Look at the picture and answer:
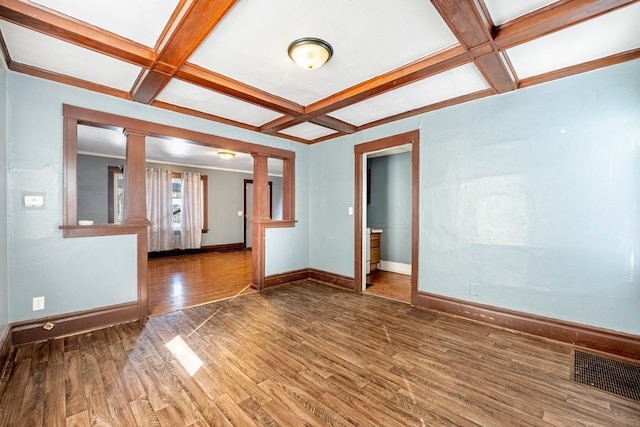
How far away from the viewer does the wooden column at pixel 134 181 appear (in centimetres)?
307

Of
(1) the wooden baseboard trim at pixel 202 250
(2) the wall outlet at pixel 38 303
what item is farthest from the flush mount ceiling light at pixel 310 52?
(1) the wooden baseboard trim at pixel 202 250

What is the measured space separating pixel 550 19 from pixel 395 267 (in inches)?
175

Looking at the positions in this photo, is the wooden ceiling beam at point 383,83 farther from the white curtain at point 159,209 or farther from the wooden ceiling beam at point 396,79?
the white curtain at point 159,209

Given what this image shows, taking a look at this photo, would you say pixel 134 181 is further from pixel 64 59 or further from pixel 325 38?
pixel 325 38

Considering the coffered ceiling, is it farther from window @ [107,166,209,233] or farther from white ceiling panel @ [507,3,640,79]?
window @ [107,166,209,233]

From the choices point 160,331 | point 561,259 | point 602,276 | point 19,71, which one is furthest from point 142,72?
point 602,276

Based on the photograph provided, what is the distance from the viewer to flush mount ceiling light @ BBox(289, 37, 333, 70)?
2053mm

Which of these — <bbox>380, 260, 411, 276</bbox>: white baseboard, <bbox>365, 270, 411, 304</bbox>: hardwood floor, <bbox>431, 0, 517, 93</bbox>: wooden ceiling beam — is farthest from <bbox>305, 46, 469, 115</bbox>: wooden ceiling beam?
<bbox>380, 260, 411, 276</bbox>: white baseboard

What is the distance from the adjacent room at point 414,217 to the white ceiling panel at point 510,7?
0.02 meters

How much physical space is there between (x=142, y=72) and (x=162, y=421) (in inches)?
109

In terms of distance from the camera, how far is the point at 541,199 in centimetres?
270

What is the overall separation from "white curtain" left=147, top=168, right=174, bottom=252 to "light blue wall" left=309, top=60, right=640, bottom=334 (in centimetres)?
622

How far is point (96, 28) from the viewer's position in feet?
6.44

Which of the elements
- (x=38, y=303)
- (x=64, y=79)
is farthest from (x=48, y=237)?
(x=64, y=79)
